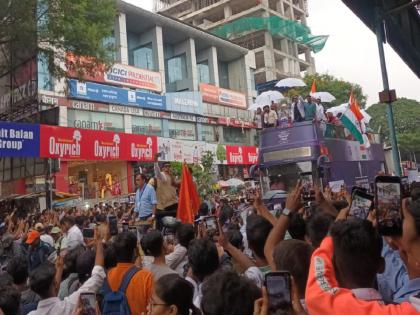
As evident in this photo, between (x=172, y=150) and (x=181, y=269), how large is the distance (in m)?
22.5

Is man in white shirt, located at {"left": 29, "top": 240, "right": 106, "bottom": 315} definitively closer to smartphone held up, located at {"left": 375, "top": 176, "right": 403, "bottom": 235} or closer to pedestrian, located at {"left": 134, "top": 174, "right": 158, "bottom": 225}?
smartphone held up, located at {"left": 375, "top": 176, "right": 403, "bottom": 235}

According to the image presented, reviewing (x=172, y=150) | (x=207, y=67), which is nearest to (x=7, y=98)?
(x=172, y=150)

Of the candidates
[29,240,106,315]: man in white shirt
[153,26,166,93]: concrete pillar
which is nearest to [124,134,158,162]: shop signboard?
[153,26,166,93]: concrete pillar

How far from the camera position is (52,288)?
3.22 meters

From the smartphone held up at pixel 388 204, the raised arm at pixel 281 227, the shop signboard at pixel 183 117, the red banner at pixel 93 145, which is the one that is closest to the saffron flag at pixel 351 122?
the raised arm at pixel 281 227

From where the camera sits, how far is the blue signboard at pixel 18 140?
13492 millimetres

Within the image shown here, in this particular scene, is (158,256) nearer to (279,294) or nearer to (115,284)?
(115,284)

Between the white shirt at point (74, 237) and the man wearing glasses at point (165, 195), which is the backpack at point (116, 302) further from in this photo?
the man wearing glasses at point (165, 195)

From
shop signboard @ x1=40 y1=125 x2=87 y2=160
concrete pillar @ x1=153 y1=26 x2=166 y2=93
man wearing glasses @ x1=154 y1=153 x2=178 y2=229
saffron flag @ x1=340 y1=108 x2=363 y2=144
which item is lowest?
man wearing glasses @ x1=154 y1=153 x2=178 y2=229

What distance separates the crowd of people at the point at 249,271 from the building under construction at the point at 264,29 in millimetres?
41993

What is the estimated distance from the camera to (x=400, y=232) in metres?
1.63

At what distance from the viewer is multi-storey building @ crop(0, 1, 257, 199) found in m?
21.5

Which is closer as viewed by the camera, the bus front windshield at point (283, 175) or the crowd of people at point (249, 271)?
the crowd of people at point (249, 271)

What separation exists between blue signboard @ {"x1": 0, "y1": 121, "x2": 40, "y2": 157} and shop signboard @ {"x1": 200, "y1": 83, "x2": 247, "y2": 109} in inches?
785
